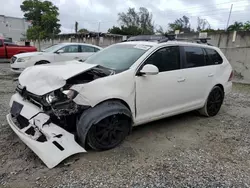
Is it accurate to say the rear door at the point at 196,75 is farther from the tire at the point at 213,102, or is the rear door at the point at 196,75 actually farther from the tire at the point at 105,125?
the tire at the point at 105,125


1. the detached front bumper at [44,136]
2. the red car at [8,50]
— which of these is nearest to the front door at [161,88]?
the detached front bumper at [44,136]

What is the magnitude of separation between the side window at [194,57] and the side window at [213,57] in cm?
18

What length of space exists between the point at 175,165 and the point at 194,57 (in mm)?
2214

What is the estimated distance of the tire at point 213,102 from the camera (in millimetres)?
4638

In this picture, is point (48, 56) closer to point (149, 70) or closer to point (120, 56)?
point (120, 56)

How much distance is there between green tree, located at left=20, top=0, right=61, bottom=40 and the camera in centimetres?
2834

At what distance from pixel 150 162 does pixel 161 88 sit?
122 centimetres

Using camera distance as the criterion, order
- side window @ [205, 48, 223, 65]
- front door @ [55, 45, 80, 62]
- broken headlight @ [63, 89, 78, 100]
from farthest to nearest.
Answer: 1. front door @ [55, 45, 80, 62]
2. side window @ [205, 48, 223, 65]
3. broken headlight @ [63, 89, 78, 100]

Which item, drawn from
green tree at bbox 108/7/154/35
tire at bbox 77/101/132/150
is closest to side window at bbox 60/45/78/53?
tire at bbox 77/101/132/150

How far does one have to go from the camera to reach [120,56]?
371 cm

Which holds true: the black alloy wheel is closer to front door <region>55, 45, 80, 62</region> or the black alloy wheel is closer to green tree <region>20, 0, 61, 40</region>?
front door <region>55, 45, 80, 62</region>

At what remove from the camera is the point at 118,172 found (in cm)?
266

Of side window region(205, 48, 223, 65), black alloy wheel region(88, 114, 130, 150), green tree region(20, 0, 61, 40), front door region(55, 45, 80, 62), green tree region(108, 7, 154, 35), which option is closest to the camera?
black alloy wheel region(88, 114, 130, 150)

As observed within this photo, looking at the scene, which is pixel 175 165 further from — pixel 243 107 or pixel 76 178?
pixel 243 107
